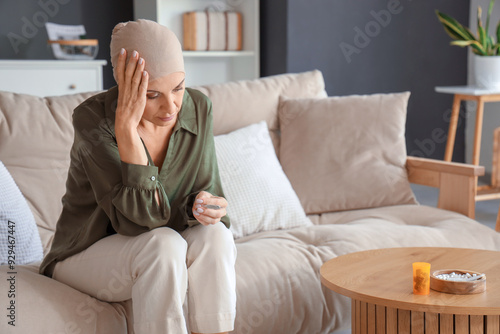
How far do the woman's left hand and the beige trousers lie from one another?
21 millimetres

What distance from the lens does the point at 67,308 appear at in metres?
1.65

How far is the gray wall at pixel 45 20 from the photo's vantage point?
438cm

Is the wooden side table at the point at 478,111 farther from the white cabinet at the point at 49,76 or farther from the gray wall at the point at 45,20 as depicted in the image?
the gray wall at the point at 45,20

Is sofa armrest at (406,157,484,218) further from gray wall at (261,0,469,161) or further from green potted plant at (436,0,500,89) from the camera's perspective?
gray wall at (261,0,469,161)

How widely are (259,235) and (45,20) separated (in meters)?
2.79

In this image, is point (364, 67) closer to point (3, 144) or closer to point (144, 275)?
point (3, 144)

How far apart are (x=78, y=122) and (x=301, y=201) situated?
123 centimetres

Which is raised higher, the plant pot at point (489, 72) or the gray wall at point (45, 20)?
the gray wall at point (45, 20)

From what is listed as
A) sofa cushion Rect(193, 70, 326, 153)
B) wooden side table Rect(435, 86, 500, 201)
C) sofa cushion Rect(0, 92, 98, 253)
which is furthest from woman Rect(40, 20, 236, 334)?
wooden side table Rect(435, 86, 500, 201)

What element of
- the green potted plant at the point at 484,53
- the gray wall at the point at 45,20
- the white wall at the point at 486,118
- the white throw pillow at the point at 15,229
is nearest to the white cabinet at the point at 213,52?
the gray wall at the point at 45,20

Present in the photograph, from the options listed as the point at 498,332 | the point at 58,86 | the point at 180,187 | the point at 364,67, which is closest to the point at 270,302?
the point at 180,187

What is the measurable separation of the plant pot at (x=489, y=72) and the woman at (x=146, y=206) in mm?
2736

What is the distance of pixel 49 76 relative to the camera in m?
4.05

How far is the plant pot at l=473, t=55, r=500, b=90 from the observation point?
3977 mm
